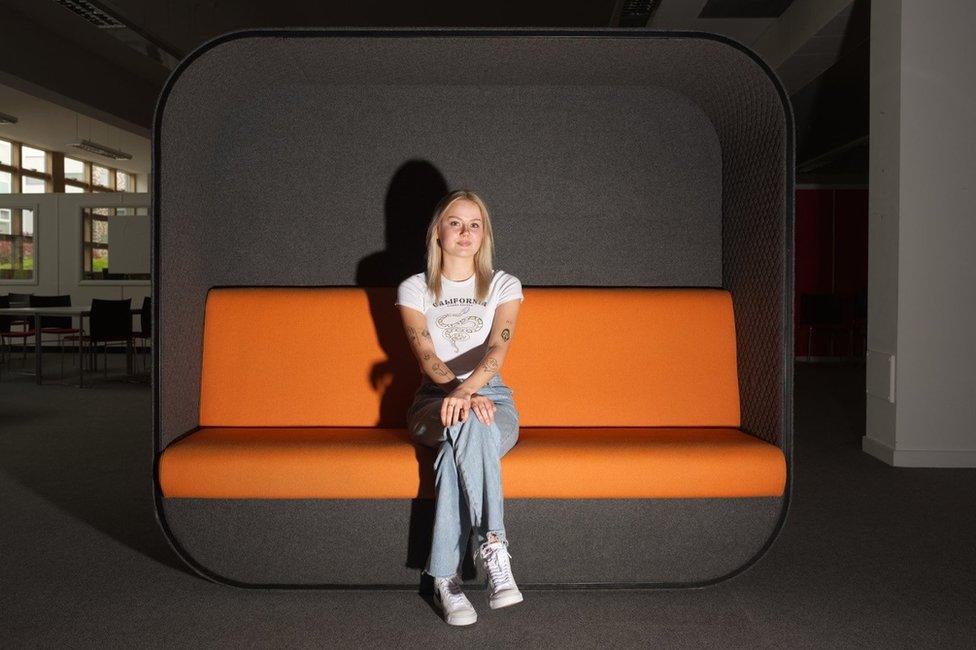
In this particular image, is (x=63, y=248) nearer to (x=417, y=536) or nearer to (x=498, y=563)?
(x=417, y=536)

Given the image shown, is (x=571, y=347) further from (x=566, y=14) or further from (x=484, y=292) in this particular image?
(x=566, y=14)

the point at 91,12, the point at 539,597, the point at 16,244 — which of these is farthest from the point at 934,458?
the point at 16,244

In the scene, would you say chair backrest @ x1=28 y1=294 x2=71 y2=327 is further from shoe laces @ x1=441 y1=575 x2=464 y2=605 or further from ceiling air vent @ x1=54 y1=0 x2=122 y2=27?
shoe laces @ x1=441 y1=575 x2=464 y2=605

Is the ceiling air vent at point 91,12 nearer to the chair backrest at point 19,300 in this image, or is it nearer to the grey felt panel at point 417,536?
the chair backrest at point 19,300

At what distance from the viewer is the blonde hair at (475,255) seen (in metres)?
2.48

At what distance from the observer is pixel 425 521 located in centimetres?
226

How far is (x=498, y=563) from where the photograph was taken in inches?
80.3

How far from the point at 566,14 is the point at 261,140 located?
6.00m

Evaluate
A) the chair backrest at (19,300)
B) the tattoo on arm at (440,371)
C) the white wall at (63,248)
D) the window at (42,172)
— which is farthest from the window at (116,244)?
the tattoo on arm at (440,371)

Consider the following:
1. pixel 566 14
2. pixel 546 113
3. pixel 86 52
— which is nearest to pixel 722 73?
pixel 546 113

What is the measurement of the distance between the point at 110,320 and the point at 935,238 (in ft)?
24.0

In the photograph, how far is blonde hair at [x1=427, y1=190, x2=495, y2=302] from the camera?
248cm

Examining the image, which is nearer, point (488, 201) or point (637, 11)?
point (488, 201)

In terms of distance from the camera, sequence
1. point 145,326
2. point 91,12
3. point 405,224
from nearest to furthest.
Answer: point 405,224 → point 91,12 → point 145,326
